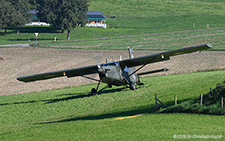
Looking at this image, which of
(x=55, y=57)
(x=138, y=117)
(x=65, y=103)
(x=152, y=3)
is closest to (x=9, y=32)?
(x=55, y=57)

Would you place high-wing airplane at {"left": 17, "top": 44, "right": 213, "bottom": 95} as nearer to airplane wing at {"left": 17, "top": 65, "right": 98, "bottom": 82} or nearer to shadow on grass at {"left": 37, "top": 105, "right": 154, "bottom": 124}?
airplane wing at {"left": 17, "top": 65, "right": 98, "bottom": 82}

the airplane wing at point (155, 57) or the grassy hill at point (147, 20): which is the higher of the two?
the airplane wing at point (155, 57)

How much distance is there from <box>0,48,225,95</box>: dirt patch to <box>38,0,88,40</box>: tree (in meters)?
31.7

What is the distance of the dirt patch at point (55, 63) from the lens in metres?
41.7

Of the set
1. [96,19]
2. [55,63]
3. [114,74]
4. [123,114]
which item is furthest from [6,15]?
[123,114]

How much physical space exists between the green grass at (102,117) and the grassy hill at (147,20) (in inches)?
1941

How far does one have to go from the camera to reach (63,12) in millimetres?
103688

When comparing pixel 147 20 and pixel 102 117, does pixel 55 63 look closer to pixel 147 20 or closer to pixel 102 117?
pixel 102 117

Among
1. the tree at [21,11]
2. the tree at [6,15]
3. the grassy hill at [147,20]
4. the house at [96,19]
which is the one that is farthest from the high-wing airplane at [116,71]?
the house at [96,19]

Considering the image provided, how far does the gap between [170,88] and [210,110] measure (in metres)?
10.5

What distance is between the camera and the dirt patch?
41.7 meters

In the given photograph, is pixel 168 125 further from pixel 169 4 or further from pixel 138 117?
pixel 169 4

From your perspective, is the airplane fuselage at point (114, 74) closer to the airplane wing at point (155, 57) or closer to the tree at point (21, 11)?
the airplane wing at point (155, 57)

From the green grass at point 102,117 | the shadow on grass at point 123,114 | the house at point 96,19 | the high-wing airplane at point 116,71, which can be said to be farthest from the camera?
the house at point 96,19
